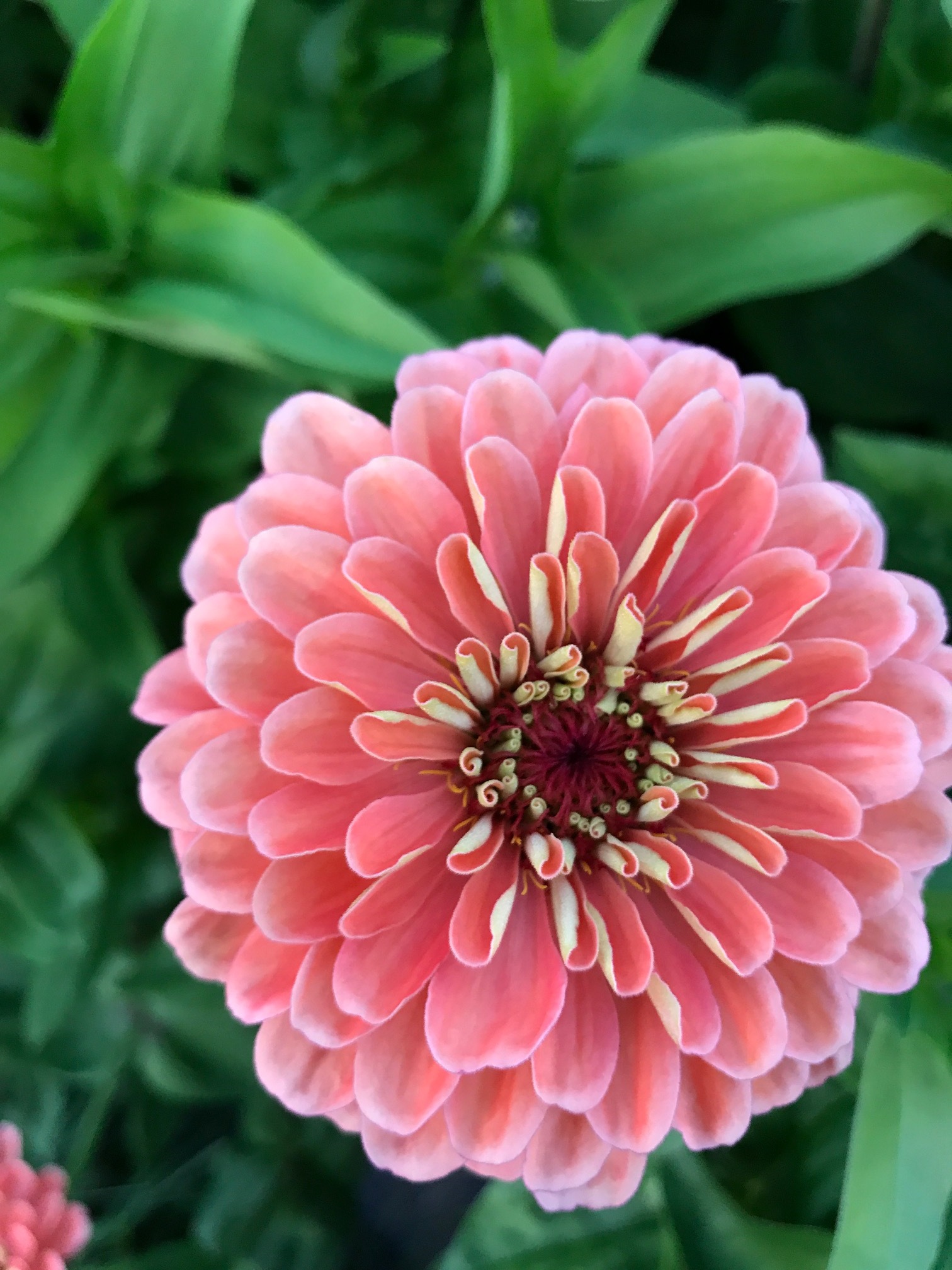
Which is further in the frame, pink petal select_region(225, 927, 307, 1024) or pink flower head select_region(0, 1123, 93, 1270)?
pink flower head select_region(0, 1123, 93, 1270)

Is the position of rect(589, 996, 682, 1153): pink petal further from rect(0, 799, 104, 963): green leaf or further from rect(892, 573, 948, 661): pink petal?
rect(0, 799, 104, 963): green leaf

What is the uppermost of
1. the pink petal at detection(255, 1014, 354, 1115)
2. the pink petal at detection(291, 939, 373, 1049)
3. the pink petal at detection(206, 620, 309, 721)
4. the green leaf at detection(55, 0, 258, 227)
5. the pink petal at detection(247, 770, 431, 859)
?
the green leaf at detection(55, 0, 258, 227)

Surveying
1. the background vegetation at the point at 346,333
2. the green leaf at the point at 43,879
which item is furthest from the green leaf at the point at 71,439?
the green leaf at the point at 43,879

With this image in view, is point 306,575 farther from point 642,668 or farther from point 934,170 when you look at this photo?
point 934,170

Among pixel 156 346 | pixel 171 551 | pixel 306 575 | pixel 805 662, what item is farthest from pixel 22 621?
pixel 805 662

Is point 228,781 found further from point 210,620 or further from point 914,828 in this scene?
point 914,828

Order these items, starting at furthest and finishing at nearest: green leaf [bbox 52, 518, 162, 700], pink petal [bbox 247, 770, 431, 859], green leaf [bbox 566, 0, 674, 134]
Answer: green leaf [bbox 52, 518, 162, 700], green leaf [bbox 566, 0, 674, 134], pink petal [bbox 247, 770, 431, 859]

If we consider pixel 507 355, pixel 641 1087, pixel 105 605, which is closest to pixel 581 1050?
pixel 641 1087

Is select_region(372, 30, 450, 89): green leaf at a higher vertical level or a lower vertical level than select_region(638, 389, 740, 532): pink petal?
higher

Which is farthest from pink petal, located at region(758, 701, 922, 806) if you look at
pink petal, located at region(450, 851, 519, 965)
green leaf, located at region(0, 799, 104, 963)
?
green leaf, located at region(0, 799, 104, 963)
